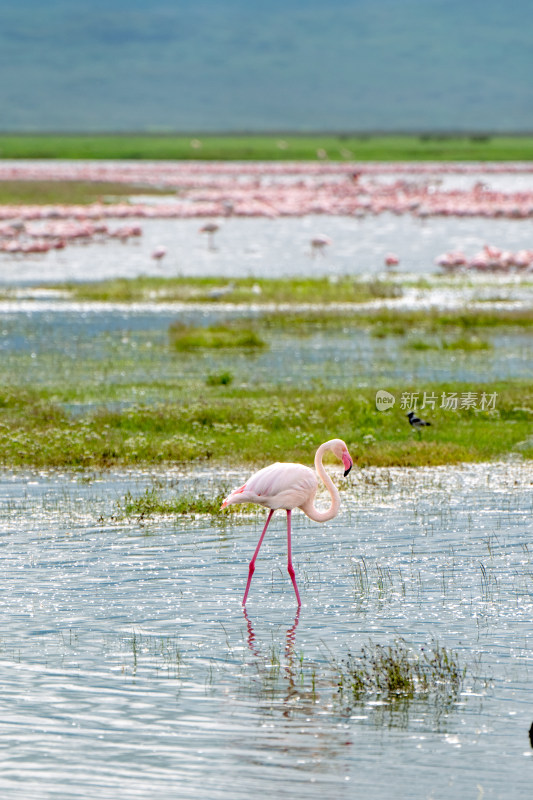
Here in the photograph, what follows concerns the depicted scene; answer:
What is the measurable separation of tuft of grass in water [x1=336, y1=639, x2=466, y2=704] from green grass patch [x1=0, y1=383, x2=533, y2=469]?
5.31 metres

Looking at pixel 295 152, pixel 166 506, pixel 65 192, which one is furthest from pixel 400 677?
pixel 295 152

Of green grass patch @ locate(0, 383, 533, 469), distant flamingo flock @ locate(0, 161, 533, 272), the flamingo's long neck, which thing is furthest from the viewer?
distant flamingo flock @ locate(0, 161, 533, 272)

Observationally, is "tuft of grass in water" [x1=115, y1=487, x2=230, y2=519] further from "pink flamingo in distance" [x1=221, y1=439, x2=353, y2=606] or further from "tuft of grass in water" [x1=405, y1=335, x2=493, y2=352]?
"tuft of grass in water" [x1=405, y1=335, x2=493, y2=352]

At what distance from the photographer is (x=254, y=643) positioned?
27.2ft

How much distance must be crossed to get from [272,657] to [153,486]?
4.57 m

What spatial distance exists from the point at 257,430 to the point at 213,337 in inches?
299

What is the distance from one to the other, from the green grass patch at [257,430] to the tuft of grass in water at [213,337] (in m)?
4.44

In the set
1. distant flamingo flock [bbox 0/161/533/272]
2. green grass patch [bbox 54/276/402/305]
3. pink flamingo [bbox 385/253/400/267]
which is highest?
distant flamingo flock [bbox 0/161/533/272]

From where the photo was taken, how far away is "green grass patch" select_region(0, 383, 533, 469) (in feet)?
44.6

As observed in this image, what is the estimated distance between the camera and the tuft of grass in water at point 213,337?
21.2 m

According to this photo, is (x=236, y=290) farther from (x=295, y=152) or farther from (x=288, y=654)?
(x=295, y=152)

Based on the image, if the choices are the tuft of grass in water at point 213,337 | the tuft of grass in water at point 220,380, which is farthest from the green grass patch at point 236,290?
the tuft of grass in water at point 220,380

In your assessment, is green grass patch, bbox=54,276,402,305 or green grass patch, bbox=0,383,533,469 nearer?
green grass patch, bbox=0,383,533,469

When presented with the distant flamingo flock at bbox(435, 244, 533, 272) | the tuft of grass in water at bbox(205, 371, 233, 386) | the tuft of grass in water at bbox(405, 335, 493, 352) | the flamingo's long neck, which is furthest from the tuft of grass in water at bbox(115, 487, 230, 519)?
the distant flamingo flock at bbox(435, 244, 533, 272)
